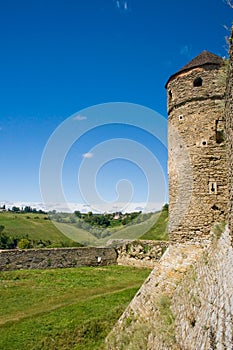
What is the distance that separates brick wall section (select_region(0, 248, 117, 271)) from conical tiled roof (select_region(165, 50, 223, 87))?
19042 mm

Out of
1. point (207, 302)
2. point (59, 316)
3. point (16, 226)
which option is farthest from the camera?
point (16, 226)

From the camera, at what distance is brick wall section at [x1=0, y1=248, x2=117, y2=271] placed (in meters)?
24.5

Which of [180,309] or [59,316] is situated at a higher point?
[180,309]

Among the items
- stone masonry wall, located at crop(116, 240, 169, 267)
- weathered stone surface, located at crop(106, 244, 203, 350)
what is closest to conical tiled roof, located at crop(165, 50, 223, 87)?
weathered stone surface, located at crop(106, 244, 203, 350)

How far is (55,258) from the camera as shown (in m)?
26.3

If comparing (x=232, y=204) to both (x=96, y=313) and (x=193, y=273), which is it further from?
(x=96, y=313)

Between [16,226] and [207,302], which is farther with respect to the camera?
[16,226]

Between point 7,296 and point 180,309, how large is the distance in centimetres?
1221

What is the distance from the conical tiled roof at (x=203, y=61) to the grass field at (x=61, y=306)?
30.7ft

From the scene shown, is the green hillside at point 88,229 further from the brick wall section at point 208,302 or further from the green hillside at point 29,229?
the brick wall section at point 208,302

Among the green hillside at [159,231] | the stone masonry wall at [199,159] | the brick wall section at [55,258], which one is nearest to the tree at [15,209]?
the green hillside at [159,231]

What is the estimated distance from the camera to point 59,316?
1308 centimetres

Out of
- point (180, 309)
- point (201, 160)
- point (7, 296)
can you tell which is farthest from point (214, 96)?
point (7, 296)

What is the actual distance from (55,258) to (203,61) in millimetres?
20375
